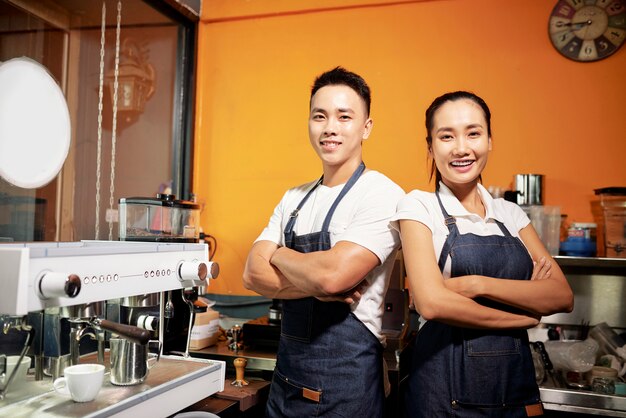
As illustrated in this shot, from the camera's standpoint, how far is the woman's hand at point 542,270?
1.68 meters

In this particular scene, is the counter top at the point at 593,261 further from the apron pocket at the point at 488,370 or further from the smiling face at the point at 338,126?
the smiling face at the point at 338,126

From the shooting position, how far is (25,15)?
225 cm

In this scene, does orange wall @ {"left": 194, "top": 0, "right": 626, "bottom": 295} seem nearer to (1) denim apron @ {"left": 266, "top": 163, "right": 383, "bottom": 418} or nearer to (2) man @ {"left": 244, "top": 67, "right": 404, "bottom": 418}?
(2) man @ {"left": 244, "top": 67, "right": 404, "bottom": 418}

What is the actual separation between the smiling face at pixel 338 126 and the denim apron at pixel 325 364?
0.15 m

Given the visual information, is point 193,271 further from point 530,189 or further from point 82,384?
point 530,189

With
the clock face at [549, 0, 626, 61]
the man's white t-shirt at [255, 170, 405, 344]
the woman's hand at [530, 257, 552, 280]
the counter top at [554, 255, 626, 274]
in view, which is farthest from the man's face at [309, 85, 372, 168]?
the clock face at [549, 0, 626, 61]

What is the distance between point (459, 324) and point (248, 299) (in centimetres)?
188

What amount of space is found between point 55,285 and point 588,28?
2.79m

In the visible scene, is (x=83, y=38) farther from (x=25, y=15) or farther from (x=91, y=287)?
(x=91, y=287)

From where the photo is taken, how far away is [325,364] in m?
1.71

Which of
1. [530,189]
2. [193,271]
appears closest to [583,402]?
[530,189]

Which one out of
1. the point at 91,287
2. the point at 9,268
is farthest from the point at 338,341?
the point at 9,268

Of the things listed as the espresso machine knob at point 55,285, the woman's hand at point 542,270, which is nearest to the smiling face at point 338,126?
the woman's hand at point 542,270

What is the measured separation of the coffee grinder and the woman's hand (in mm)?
1009
